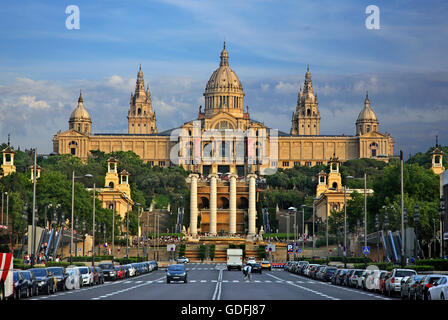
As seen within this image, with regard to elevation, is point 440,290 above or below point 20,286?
above

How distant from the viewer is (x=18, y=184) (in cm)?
12138

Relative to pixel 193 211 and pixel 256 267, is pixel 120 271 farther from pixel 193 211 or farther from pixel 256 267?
pixel 193 211

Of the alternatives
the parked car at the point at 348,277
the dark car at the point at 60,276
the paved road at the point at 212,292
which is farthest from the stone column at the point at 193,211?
the dark car at the point at 60,276

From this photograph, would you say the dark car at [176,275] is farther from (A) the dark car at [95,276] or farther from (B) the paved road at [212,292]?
(A) the dark car at [95,276]

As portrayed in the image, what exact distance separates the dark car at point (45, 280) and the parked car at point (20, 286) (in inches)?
121

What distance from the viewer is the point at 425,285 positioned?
126 ft

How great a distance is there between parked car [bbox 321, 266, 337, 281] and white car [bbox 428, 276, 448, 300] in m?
33.6

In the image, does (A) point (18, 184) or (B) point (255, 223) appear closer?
(A) point (18, 184)

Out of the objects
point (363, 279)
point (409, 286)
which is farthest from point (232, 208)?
point (409, 286)

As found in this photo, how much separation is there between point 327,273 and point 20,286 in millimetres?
35133
